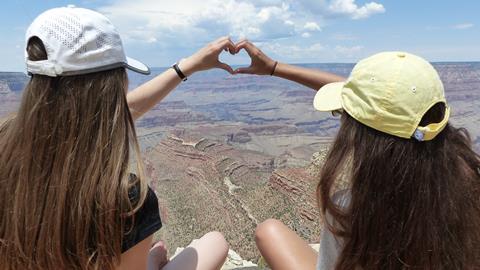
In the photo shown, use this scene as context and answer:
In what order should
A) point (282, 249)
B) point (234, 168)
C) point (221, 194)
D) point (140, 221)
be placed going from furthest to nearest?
point (234, 168) → point (221, 194) → point (282, 249) → point (140, 221)

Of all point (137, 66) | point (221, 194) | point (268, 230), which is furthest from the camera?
point (221, 194)

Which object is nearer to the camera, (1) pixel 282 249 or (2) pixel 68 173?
(2) pixel 68 173

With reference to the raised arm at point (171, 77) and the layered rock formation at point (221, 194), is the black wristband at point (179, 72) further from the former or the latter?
the layered rock formation at point (221, 194)

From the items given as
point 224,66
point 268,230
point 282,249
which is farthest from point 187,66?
point 282,249

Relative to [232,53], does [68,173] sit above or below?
below

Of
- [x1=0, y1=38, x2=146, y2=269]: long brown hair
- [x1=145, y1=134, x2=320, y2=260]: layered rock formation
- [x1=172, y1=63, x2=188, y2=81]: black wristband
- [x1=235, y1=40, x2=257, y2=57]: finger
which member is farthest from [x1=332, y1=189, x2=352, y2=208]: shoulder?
[x1=145, y1=134, x2=320, y2=260]: layered rock formation

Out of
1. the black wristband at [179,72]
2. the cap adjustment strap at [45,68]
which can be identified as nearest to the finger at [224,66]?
the black wristband at [179,72]

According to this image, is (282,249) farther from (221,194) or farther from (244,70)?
(221,194)

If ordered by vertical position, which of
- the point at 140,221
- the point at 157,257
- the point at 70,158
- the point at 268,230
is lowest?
the point at 157,257
